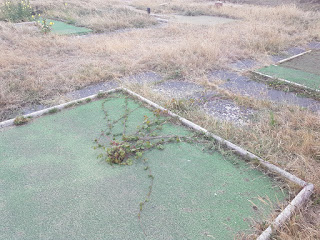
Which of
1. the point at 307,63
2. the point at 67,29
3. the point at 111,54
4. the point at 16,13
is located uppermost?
the point at 16,13

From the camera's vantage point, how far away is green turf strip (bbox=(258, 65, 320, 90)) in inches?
209

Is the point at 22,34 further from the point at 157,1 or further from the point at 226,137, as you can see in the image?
the point at 157,1

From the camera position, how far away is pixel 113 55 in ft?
21.6

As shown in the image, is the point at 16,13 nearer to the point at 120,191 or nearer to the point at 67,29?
the point at 67,29

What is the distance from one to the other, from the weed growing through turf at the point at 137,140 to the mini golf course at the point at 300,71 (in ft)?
10.2

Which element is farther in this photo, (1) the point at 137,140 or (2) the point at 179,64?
(2) the point at 179,64

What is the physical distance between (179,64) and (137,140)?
3.08 m

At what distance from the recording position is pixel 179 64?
5918 millimetres

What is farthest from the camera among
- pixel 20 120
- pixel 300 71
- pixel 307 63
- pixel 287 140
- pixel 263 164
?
pixel 307 63

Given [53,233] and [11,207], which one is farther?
[11,207]

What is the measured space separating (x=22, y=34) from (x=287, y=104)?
777 centimetres

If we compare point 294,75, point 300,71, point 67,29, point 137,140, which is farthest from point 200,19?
point 137,140

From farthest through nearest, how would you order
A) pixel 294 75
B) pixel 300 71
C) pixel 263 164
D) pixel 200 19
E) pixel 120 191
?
pixel 200 19 → pixel 300 71 → pixel 294 75 → pixel 263 164 → pixel 120 191

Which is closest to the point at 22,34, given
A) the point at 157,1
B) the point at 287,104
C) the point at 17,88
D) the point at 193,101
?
the point at 17,88
